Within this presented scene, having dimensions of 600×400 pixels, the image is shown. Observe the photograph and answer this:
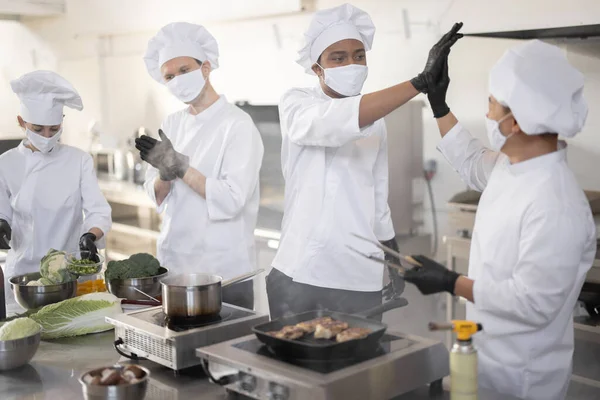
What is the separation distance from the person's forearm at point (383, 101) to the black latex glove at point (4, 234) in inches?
59.0

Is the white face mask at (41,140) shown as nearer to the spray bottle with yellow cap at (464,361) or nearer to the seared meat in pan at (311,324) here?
the seared meat in pan at (311,324)

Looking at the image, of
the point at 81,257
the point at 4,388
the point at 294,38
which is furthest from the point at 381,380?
the point at 294,38

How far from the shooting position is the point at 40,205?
2.99 m

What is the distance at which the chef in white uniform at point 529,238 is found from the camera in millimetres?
1650

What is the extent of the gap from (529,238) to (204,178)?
1299 millimetres

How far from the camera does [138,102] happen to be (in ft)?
19.9

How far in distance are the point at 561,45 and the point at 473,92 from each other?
59cm

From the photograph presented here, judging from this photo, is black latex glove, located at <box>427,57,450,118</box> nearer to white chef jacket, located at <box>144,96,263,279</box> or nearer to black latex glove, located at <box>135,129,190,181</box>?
white chef jacket, located at <box>144,96,263,279</box>

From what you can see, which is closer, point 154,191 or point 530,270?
point 530,270

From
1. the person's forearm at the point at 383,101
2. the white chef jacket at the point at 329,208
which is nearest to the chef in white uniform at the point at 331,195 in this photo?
the white chef jacket at the point at 329,208

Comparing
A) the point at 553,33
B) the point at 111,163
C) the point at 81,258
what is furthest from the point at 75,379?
the point at 111,163

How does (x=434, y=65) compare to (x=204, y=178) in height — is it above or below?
above

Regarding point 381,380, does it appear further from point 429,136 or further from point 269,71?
point 269,71

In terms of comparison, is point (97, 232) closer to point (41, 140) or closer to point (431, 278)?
point (41, 140)
